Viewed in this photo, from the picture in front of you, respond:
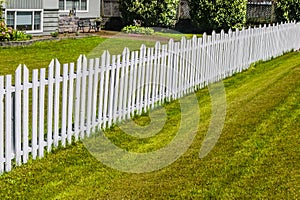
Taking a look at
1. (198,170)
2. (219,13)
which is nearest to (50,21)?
(219,13)

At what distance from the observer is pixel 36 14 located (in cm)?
2634

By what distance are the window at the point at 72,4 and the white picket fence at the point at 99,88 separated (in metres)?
15.9

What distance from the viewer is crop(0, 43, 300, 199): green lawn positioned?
21.0 ft

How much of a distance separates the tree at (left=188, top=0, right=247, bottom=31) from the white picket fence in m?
15.9

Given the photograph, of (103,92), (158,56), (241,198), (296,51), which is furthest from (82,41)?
(241,198)

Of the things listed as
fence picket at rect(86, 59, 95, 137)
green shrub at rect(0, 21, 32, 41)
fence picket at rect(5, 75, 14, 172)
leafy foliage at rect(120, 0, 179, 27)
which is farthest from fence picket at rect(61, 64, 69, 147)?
leafy foliage at rect(120, 0, 179, 27)

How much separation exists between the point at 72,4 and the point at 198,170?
982 inches

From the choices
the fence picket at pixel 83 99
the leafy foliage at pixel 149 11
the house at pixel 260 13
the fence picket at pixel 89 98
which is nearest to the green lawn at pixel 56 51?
the leafy foliage at pixel 149 11

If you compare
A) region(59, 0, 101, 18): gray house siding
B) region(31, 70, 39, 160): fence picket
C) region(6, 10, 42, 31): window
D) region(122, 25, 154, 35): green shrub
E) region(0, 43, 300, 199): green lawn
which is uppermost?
region(59, 0, 101, 18): gray house siding

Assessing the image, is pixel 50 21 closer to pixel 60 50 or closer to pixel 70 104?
pixel 60 50

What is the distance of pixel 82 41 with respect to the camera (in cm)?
2483

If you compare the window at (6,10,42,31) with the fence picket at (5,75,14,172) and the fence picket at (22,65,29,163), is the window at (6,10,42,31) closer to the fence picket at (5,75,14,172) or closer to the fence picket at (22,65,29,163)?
the fence picket at (22,65,29,163)

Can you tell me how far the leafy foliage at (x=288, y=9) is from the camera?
114 feet

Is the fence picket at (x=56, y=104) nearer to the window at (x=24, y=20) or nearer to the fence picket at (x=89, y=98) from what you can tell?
the fence picket at (x=89, y=98)
